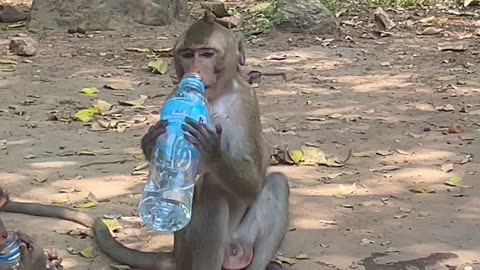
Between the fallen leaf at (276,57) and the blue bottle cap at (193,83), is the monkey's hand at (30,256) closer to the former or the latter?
the blue bottle cap at (193,83)

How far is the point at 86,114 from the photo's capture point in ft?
22.3

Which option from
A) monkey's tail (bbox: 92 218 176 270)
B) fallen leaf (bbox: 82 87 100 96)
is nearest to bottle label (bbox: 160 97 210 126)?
monkey's tail (bbox: 92 218 176 270)

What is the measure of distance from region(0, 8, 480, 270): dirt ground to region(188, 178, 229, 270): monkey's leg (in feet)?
1.88

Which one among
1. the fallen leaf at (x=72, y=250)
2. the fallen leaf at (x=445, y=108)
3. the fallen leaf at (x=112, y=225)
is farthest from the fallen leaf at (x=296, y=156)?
the fallen leaf at (x=72, y=250)

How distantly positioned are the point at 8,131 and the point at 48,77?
1762 millimetres

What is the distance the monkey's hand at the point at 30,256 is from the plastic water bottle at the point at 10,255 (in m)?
0.10

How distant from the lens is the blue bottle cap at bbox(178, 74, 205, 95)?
133 inches

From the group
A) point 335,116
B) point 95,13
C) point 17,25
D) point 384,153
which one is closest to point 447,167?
point 384,153

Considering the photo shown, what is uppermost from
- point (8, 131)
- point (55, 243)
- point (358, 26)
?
point (358, 26)

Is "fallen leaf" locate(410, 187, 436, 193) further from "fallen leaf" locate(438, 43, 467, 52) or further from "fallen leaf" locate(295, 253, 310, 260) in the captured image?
"fallen leaf" locate(438, 43, 467, 52)

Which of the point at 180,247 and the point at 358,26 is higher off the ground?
the point at 358,26

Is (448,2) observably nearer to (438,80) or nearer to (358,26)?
(358,26)

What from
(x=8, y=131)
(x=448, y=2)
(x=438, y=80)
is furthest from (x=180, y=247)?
(x=448, y=2)

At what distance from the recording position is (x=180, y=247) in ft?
12.8
